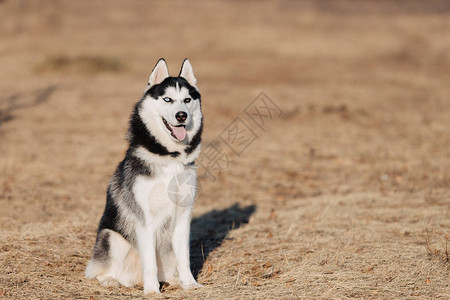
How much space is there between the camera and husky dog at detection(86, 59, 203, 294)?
524 cm

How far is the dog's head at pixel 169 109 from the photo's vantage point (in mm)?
5301

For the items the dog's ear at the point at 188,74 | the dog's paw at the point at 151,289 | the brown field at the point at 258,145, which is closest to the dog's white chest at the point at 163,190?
the dog's paw at the point at 151,289

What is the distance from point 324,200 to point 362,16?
28.4 metres

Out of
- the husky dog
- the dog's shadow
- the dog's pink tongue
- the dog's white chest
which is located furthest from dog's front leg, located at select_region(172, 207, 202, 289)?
the dog's pink tongue

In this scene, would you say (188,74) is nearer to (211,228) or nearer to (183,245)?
(183,245)

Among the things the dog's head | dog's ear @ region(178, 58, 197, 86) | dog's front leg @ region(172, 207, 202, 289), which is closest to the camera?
the dog's head

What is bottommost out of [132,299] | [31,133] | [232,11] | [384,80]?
[132,299]

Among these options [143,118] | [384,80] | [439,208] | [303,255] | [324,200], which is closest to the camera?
[143,118]

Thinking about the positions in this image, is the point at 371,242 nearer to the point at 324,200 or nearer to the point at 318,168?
the point at 324,200

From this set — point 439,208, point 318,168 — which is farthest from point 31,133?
point 439,208

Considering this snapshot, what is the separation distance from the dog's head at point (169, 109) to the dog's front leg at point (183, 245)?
2.73 feet

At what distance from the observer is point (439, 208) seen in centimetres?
830

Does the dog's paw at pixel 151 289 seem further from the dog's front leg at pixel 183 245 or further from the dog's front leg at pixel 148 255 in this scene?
the dog's front leg at pixel 183 245

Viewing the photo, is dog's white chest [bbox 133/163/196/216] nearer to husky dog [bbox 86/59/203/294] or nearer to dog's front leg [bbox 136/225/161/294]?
husky dog [bbox 86/59/203/294]
